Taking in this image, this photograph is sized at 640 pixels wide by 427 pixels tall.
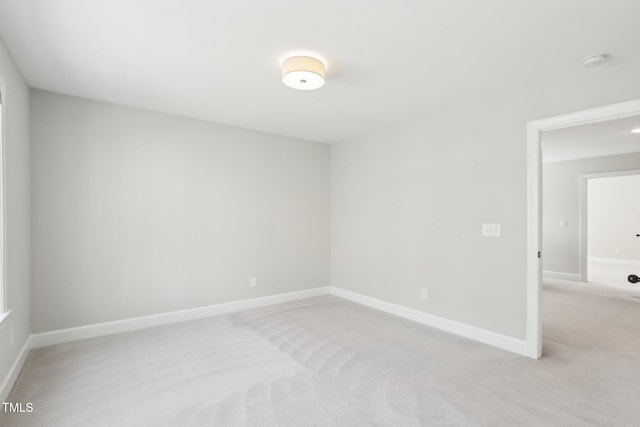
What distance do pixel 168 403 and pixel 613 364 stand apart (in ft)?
11.5

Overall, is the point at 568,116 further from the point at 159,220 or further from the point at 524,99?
the point at 159,220

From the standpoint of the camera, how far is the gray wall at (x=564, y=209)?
617cm

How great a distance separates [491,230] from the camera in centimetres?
313

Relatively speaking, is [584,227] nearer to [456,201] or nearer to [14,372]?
[456,201]

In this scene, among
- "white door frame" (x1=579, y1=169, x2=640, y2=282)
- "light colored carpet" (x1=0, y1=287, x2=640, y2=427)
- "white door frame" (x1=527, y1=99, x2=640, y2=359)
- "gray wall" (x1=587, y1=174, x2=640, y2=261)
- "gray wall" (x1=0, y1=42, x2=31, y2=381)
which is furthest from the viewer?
"gray wall" (x1=587, y1=174, x2=640, y2=261)

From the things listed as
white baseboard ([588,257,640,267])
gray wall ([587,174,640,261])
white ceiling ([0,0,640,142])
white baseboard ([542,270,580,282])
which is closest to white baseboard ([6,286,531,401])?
white ceiling ([0,0,640,142])

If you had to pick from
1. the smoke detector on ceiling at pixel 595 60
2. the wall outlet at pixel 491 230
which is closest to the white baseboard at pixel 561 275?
the wall outlet at pixel 491 230

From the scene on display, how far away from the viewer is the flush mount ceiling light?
2.32 meters

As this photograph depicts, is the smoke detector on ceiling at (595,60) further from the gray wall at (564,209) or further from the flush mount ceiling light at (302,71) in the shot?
the gray wall at (564,209)

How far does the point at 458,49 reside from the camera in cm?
227

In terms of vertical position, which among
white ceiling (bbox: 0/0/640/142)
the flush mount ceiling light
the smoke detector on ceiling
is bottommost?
the flush mount ceiling light

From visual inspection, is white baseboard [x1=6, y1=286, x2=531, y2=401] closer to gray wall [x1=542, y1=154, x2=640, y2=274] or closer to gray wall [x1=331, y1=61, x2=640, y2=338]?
gray wall [x1=331, y1=61, x2=640, y2=338]

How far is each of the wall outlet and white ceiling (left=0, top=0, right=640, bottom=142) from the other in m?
1.28

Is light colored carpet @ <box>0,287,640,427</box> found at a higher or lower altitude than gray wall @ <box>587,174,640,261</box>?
lower
